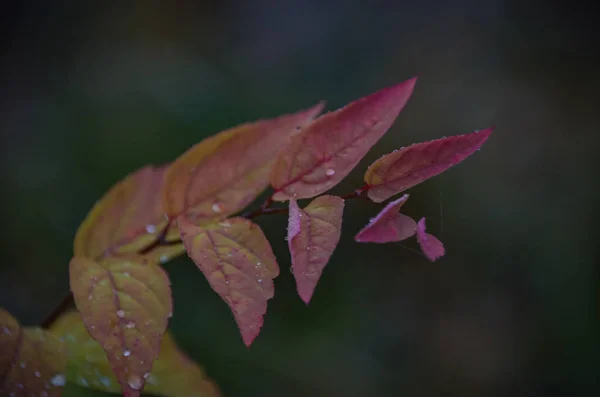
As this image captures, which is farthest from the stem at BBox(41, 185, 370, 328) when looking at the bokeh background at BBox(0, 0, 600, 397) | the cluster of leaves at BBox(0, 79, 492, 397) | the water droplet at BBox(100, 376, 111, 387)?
the bokeh background at BBox(0, 0, 600, 397)

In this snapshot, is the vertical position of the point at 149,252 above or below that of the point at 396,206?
below

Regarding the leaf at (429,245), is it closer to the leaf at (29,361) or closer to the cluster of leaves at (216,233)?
the cluster of leaves at (216,233)

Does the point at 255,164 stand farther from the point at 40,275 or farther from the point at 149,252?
the point at 40,275

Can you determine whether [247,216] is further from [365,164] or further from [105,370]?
[365,164]

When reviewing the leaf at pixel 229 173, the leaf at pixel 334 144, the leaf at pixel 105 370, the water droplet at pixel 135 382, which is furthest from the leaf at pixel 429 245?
the leaf at pixel 105 370

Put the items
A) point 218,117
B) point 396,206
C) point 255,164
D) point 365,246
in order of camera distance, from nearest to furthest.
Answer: point 396,206 → point 255,164 → point 365,246 → point 218,117

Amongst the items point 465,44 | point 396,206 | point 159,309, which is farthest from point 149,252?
point 465,44

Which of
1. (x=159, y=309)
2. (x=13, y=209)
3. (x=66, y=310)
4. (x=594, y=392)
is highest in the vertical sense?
(x=159, y=309)
